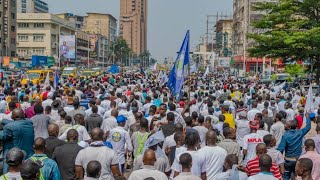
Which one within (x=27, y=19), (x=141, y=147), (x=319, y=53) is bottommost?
(x=141, y=147)

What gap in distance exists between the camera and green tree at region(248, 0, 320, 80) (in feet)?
102

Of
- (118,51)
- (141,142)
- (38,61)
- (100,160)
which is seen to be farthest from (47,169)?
(118,51)

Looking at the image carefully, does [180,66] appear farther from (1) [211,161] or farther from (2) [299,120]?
(1) [211,161]

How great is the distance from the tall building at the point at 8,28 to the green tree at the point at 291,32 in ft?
183

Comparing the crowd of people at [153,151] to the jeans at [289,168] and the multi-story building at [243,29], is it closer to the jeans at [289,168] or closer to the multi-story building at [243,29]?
the jeans at [289,168]

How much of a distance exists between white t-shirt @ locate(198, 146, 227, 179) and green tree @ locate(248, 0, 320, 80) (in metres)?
24.4

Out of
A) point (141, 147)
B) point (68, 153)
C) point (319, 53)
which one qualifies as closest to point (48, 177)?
point (68, 153)

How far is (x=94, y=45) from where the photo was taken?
149 meters

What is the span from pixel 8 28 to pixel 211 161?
81.6 metres

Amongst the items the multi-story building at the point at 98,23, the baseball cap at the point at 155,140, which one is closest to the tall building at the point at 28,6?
the multi-story building at the point at 98,23

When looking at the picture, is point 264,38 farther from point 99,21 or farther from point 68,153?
point 99,21

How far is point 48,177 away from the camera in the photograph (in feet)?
21.0

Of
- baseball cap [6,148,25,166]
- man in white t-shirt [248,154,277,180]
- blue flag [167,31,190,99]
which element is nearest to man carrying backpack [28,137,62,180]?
baseball cap [6,148,25,166]

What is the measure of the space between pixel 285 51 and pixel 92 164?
27.3 metres
